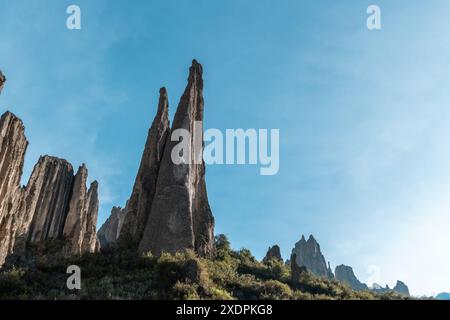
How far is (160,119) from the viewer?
166ft

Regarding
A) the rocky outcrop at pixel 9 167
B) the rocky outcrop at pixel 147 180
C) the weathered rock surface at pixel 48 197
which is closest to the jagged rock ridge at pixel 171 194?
the rocky outcrop at pixel 147 180

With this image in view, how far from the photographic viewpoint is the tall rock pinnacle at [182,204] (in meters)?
38.6

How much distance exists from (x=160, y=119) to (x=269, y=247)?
46.2m

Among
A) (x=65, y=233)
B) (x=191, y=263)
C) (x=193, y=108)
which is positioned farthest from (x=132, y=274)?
(x=65, y=233)

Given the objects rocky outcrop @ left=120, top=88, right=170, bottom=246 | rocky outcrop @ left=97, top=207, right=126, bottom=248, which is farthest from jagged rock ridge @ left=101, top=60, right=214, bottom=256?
rocky outcrop @ left=97, top=207, right=126, bottom=248

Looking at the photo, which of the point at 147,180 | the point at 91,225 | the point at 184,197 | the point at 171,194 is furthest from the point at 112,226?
the point at 184,197

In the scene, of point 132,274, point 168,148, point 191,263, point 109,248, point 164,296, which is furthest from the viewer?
point 168,148

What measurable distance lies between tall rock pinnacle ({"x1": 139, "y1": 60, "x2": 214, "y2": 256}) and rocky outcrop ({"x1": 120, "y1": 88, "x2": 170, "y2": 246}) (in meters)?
2.37

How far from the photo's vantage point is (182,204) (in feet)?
133

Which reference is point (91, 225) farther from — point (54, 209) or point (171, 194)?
point (171, 194)

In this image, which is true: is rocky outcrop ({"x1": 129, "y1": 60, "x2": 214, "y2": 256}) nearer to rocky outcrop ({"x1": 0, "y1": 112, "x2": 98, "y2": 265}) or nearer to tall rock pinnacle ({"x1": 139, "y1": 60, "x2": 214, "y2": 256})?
tall rock pinnacle ({"x1": 139, "y1": 60, "x2": 214, "y2": 256})

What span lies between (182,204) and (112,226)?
106m

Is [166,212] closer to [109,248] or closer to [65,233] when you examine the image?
[109,248]
